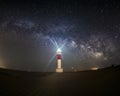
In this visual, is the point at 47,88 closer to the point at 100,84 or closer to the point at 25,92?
the point at 25,92

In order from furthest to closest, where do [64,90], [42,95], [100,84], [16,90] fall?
[100,84]
[64,90]
[16,90]
[42,95]

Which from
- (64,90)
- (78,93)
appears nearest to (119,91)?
(78,93)

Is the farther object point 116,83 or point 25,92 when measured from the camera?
point 116,83

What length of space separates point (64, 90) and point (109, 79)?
11.7 ft

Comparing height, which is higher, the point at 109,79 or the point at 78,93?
the point at 109,79

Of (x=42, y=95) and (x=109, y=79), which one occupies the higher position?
(x=109, y=79)

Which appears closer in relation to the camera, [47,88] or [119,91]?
[119,91]

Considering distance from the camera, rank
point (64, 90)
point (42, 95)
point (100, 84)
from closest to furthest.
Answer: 1. point (42, 95)
2. point (64, 90)
3. point (100, 84)

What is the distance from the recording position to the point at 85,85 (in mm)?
12492

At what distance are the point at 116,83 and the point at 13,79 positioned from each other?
23.0ft

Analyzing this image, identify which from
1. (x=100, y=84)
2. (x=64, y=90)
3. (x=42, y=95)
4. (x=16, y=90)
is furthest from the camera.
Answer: (x=100, y=84)

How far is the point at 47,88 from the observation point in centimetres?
1184

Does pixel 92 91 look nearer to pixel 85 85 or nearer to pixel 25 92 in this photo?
pixel 85 85

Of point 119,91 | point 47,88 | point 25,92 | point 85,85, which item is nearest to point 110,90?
point 119,91
